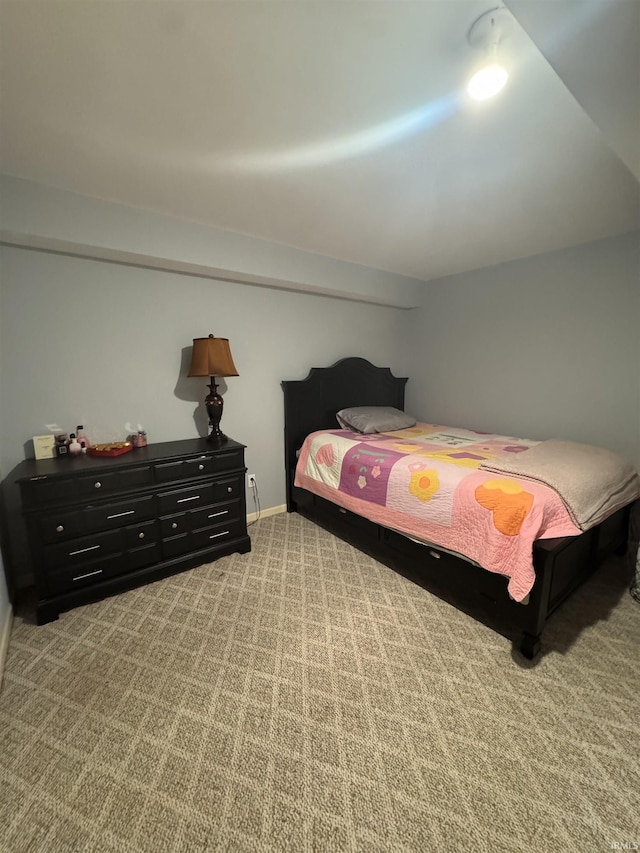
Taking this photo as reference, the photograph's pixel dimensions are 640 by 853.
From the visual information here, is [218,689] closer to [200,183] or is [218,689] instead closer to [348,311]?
[200,183]

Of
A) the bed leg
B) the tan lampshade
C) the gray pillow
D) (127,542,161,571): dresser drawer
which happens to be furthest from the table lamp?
the bed leg

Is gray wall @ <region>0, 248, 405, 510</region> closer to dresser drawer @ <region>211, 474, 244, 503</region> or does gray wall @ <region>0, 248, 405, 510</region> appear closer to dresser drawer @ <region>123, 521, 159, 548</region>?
dresser drawer @ <region>211, 474, 244, 503</region>

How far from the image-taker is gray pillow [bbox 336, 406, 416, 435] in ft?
10.0

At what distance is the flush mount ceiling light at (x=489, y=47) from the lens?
0.94 m

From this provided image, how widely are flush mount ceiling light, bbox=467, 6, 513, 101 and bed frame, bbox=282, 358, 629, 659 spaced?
1769mm

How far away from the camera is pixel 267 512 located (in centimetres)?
308

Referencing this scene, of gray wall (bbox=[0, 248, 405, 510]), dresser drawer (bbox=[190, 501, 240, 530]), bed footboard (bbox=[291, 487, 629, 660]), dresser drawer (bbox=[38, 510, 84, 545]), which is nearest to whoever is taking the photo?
bed footboard (bbox=[291, 487, 629, 660])

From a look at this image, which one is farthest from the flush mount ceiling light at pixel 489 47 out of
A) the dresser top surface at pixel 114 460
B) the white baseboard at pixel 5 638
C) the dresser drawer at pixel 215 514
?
the white baseboard at pixel 5 638

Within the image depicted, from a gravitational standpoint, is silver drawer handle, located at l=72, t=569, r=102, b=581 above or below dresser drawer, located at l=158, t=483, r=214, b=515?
below

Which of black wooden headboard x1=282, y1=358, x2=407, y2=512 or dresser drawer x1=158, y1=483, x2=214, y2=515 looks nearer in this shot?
dresser drawer x1=158, y1=483, x2=214, y2=515

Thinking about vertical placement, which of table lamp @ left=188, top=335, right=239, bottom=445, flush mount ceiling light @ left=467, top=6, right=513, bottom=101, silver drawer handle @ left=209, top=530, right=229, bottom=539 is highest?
flush mount ceiling light @ left=467, top=6, right=513, bottom=101

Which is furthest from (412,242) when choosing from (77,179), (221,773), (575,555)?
(221,773)

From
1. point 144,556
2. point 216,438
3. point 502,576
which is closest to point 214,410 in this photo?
point 216,438

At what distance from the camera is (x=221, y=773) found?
3.67 feet
